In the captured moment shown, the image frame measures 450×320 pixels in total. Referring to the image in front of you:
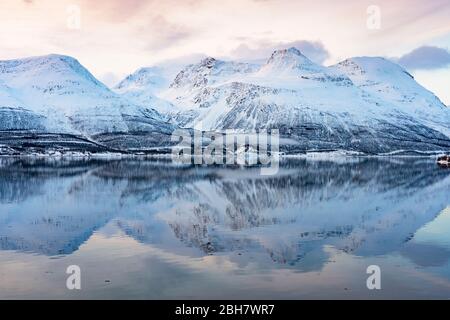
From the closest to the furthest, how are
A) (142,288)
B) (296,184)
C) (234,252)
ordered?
(142,288) → (234,252) → (296,184)

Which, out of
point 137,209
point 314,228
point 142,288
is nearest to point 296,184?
point 137,209

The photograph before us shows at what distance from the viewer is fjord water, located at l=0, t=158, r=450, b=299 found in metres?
28.1

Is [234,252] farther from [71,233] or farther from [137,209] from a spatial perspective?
[137,209]

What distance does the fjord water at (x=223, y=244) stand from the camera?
92.3 ft

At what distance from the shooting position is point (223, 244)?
3953 centimetres

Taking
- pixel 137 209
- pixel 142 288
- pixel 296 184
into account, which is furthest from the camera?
pixel 296 184

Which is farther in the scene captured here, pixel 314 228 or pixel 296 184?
pixel 296 184

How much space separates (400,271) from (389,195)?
4640 cm

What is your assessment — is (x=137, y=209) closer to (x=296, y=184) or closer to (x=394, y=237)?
(x=394, y=237)

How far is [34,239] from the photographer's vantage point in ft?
137
